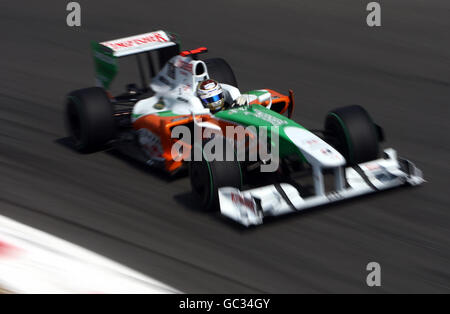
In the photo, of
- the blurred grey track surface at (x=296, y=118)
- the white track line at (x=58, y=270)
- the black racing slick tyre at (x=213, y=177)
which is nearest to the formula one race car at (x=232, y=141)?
the black racing slick tyre at (x=213, y=177)

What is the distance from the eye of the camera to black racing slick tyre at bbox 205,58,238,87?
941 centimetres

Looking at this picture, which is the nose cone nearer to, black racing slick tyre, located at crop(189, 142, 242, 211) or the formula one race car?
the formula one race car

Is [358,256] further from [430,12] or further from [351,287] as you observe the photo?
[430,12]

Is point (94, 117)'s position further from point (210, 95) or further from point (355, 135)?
point (355, 135)

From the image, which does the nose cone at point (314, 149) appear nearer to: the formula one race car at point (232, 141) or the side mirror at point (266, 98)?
the formula one race car at point (232, 141)

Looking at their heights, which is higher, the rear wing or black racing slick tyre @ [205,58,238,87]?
the rear wing

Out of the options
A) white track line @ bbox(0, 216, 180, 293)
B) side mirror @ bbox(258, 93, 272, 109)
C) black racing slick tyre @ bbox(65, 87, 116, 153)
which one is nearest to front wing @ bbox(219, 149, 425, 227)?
white track line @ bbox(0, 216, 180, 293)

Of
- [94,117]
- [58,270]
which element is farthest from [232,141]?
[58,270]

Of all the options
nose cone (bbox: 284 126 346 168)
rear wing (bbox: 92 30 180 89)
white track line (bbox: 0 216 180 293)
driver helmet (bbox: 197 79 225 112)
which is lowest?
white track line (bbox: 0 216 180 293)

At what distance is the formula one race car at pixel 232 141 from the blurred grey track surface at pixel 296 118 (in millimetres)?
233

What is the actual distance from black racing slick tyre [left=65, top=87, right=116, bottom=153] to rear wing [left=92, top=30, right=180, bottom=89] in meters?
0.48

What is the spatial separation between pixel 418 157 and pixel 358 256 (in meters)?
2.70

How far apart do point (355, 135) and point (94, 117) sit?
9.86 feet
